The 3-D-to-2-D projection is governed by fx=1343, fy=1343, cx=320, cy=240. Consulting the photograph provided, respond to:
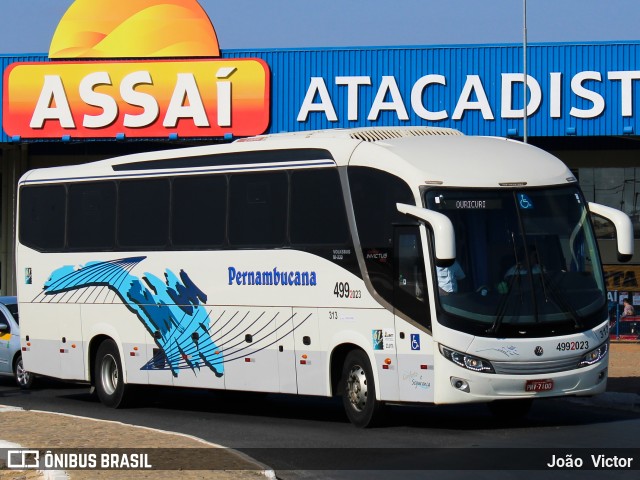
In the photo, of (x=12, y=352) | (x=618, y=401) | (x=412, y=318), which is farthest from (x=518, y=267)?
(x=12, y=352)

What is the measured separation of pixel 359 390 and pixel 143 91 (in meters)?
24.3

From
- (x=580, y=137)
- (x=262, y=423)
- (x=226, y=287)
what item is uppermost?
(x=580, y=137)

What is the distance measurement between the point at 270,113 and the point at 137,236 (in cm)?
1955

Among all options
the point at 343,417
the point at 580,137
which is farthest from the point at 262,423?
the point at 580,137

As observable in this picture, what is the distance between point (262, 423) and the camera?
17.4 metres

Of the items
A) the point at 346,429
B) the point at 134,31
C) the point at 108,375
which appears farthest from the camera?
the point at 134,31

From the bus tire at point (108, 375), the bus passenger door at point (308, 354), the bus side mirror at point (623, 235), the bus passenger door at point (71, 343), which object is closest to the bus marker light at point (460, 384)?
the bus passenger door at point (308, 354)

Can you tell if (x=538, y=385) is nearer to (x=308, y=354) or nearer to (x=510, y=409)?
(x=510, y=409)

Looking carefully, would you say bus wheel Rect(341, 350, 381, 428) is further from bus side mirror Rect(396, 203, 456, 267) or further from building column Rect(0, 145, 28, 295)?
Result: building column Rect(0, 145, 28, 295)

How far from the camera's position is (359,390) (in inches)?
641

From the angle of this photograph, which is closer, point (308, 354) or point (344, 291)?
point (344, 291)

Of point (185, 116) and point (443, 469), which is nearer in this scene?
point (443, 469)

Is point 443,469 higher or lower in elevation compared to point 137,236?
lower

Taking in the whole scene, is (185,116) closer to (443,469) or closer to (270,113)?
(270,113)
